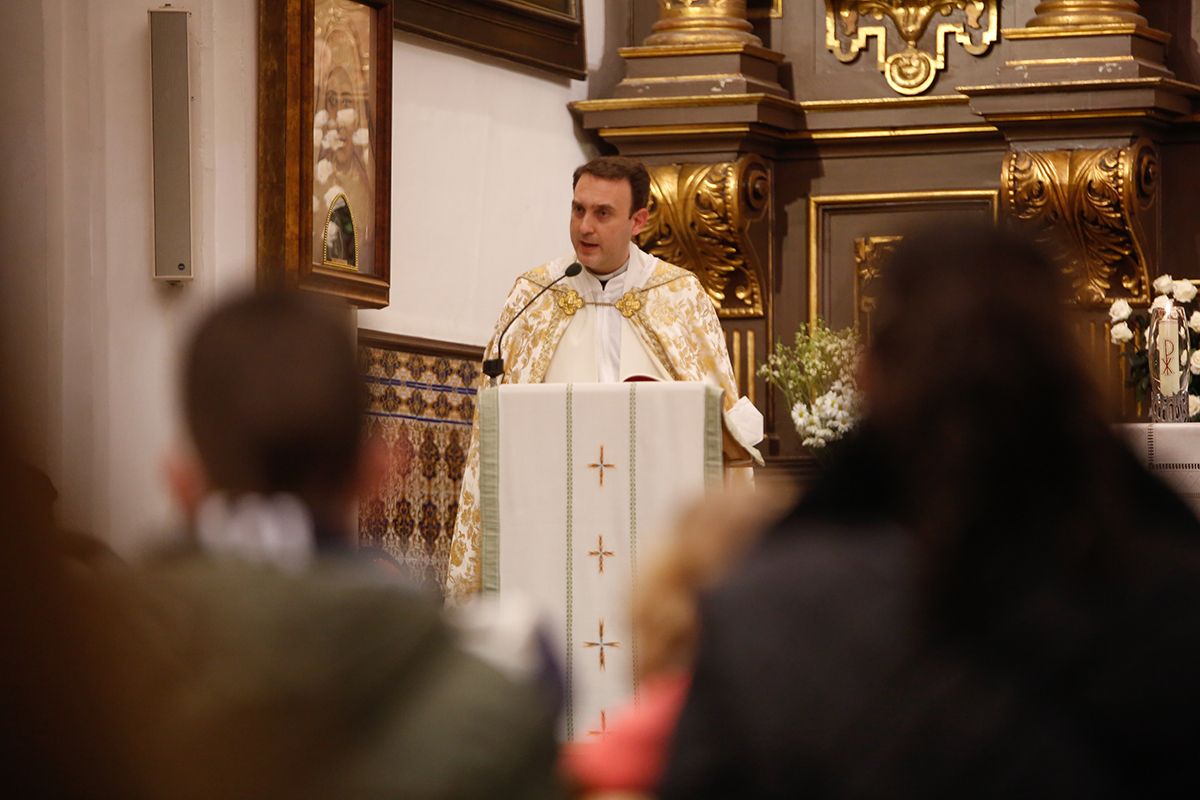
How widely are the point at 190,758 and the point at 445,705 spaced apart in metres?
0.27

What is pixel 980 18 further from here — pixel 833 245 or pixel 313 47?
pixel 313 47

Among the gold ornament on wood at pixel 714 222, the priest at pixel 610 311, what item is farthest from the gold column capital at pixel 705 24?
the priest at pixel 610 311

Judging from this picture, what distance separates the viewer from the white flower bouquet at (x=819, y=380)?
8.08 meters

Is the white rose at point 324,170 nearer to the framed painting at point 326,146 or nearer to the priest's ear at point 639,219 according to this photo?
the framed painting at point 326,146

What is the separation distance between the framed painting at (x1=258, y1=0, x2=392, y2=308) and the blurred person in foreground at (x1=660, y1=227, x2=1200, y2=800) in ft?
15.6

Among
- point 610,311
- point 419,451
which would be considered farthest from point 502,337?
point 419,451

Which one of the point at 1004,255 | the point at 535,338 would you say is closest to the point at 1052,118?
the point at 535,338

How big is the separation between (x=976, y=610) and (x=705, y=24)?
710cm

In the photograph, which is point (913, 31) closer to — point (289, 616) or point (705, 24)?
point (705, 24)

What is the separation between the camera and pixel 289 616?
73.7 inches

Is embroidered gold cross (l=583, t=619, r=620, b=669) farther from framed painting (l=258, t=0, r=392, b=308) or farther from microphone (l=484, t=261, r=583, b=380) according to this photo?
framed painting (l=258, t=0, r=392, b=308)

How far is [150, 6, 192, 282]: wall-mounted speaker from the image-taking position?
6.54 metres

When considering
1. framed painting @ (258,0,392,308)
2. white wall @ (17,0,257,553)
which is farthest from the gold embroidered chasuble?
white wall @ (17,0,257,553)

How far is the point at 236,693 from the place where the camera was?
185 cm
